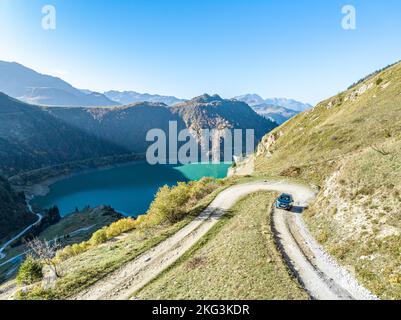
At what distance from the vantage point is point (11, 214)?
150 meters

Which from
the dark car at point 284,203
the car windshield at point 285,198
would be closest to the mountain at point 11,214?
the dark car at point 284,203

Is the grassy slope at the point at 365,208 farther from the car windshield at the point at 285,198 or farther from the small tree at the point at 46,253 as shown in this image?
the small tree at the point at 46,253

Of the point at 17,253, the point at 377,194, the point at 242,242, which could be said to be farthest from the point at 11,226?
the point at 377,194

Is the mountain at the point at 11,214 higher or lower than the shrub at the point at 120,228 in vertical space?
lower

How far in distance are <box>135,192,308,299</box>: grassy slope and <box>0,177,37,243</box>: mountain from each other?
141m

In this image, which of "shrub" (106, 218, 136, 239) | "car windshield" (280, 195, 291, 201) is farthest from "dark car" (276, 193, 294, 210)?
"shrub" (106, 218, 136, 239)

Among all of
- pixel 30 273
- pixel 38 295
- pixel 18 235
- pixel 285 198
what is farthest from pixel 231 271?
pixel 18 235

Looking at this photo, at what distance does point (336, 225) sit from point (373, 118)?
49989mm

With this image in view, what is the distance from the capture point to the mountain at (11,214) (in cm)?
14075

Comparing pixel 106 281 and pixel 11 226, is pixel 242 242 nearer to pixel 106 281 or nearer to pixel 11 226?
pixel 106 281

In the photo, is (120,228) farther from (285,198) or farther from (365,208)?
(365,208)

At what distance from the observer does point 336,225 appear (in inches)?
1037

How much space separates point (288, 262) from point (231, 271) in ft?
15.7

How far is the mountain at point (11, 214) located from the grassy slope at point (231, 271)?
141m
